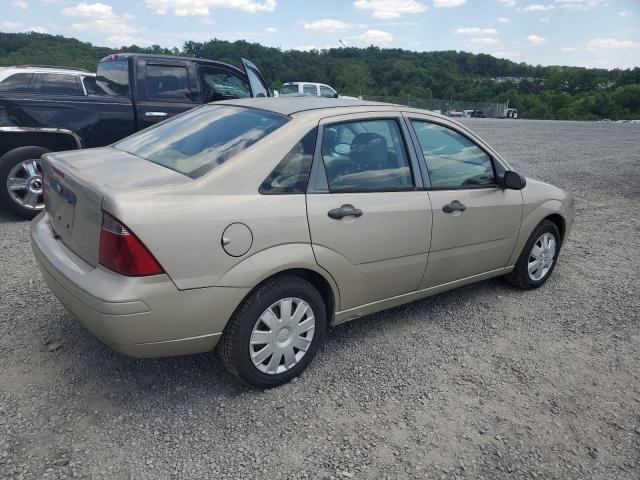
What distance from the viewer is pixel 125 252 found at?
7.72 ft

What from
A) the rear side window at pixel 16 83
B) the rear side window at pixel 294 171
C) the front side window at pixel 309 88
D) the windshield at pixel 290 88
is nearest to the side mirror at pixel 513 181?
the rear side window at pixel 294 171

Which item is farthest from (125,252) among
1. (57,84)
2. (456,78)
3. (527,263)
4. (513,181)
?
(456,78)

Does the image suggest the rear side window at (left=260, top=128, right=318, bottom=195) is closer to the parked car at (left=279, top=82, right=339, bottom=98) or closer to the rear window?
the rear window

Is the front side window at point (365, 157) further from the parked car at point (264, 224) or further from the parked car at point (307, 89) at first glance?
the parked car at point (307, 89)

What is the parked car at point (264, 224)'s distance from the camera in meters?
2.42

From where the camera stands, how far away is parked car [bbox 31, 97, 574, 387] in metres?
2.42

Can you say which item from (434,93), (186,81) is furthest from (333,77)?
(186,81)

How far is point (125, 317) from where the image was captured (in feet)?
7.74

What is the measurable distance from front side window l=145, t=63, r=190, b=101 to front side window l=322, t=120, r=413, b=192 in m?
4.39

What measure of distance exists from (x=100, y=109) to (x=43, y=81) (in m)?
1.17

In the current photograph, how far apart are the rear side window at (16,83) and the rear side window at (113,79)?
837 millimetres

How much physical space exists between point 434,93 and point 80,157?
67154 mm

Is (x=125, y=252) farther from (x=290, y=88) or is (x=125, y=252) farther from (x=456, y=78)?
(x=456, y=78)

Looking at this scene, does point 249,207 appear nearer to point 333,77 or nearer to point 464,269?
point 464,269
